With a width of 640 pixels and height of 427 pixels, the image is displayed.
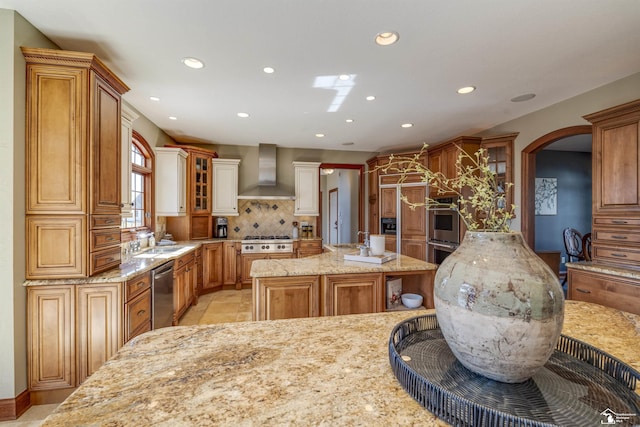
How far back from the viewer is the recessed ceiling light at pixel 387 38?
6.63 ft

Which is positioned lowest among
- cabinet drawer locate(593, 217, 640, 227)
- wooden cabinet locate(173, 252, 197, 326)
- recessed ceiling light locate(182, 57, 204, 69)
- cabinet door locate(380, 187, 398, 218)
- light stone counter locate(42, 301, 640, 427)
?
wooden cabinet locate(173, 252, 197, 326)

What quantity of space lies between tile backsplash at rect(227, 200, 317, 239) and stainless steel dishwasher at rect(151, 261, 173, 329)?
2447mm

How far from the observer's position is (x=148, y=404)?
641 mm

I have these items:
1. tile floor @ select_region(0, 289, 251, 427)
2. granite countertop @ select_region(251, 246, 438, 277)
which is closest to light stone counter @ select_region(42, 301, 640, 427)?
granite countertop @ select_region(251, 246, 438, 277)

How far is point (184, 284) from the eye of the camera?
3.63m

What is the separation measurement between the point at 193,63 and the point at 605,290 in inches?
164

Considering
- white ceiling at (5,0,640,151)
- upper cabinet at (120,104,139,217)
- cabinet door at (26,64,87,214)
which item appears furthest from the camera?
upper cabinet at (120,104,139,217)

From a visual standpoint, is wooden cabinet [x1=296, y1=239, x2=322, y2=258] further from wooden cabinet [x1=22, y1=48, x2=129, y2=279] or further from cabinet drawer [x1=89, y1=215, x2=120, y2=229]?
wooden cabinet [x1=22, y1=48, x2=129, y2=279]

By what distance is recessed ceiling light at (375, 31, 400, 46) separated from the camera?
2.02 m

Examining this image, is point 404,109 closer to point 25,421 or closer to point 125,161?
point 125,161

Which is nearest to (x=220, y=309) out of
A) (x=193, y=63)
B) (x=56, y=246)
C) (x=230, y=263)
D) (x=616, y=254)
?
(x=230, y=263)

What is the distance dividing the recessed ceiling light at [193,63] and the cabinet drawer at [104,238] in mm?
1584

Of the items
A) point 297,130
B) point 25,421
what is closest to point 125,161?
point 25,421

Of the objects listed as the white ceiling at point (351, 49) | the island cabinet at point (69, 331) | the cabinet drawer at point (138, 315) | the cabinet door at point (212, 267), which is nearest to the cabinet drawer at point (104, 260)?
the island cabinet at point (69, 331)
